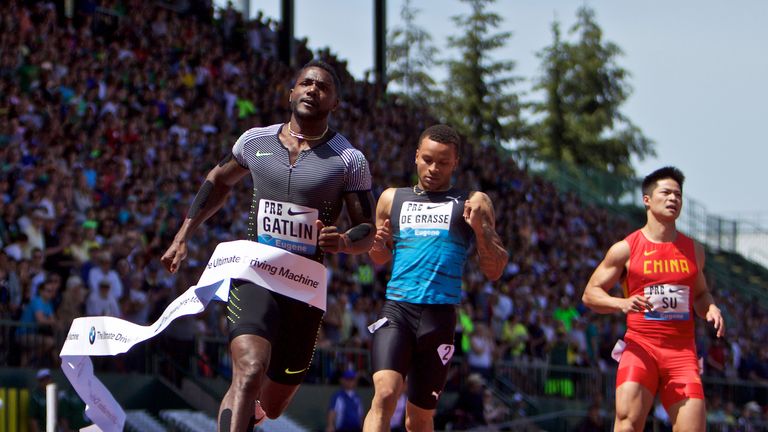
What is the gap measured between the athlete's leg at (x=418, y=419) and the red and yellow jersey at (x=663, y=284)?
72.4 inches

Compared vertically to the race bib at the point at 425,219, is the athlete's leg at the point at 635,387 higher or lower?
lower

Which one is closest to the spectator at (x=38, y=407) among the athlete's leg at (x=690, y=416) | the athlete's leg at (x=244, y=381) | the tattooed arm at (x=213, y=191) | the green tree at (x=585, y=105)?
the tattooed arm at (x=213, y=191)

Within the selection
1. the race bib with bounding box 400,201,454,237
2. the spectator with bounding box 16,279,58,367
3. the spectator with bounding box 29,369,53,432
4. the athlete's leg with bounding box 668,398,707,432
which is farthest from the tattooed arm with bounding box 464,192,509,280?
the spectator with bounding box 16,279,58,367

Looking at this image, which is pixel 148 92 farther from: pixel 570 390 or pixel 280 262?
pixel 280 262

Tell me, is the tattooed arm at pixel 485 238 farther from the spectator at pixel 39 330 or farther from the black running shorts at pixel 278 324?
the spectator at pixel 39 330

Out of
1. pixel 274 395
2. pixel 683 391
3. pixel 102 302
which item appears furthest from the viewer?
pixel 102 302

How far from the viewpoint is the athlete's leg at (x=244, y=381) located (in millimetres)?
6965

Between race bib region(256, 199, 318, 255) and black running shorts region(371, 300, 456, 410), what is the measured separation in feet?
4.63

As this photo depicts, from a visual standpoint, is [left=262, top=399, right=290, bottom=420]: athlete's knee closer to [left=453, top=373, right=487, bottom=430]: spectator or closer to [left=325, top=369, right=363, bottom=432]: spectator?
[left=325, top=369, right=363, bottom=432]: spectator

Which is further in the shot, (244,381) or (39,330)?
(39,330)

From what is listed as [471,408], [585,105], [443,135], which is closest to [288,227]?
[443,135]

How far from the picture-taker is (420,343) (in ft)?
28.8

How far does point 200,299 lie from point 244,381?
2.18 feet

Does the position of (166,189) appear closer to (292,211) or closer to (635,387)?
(635,387)
